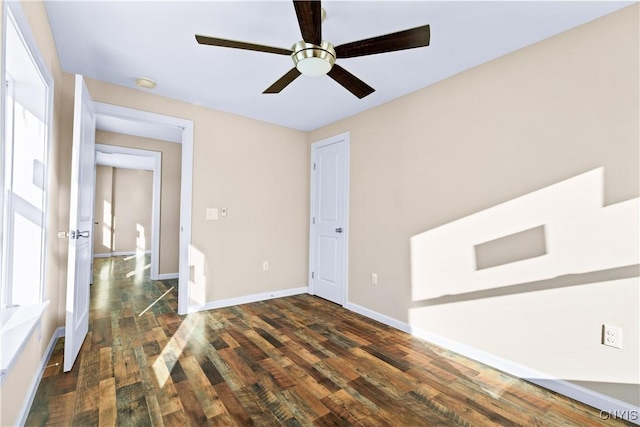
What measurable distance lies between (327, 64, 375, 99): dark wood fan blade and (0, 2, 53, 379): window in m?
1.63

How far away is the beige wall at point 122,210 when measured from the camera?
7.39 metres

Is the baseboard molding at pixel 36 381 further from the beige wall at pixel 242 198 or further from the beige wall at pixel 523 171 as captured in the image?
the beige wall at pixel 523 171

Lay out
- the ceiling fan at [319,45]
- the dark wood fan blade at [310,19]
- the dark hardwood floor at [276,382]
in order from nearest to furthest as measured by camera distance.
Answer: the dark wood fan blade at [310,19], the ceiling fan at [319,45], the dark hardwood floor at [276,382]

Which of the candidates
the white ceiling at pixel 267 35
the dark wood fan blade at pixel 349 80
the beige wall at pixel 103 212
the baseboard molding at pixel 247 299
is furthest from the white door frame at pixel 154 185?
the dark wood fan blade at pixel 349 80

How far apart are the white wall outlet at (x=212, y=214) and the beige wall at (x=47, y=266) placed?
4.27ft

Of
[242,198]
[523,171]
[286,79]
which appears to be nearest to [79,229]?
A: [242,198]

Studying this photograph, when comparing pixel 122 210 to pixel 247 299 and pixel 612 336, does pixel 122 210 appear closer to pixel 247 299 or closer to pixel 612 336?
pixel 247 299

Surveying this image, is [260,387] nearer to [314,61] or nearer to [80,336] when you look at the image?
[80,336]

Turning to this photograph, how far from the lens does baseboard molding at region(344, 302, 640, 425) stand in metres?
1.71

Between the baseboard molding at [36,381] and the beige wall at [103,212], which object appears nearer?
the baseboard molding at [36,381]

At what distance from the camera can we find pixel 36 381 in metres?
1.86

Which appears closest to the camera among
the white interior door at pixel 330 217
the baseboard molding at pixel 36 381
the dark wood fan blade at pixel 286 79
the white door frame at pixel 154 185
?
the baseboard molding at pixel 36 381

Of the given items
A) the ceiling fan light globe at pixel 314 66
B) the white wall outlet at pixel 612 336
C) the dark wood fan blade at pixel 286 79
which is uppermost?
the dark wood fan blade at pixel 286 79

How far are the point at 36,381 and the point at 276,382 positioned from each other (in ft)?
4.97
